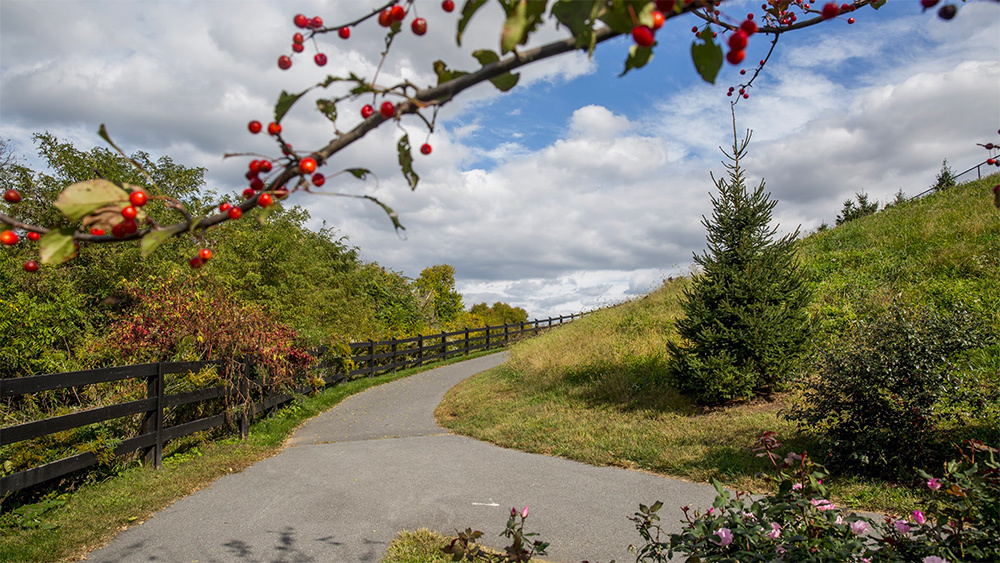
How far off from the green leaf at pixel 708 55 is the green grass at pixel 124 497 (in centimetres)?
535

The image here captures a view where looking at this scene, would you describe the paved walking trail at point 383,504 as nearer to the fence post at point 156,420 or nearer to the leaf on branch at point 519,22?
the fence post at point 156,420

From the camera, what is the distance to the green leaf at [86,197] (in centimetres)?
85

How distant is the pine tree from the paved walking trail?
2719 millimetres

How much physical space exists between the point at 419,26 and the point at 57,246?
2.72 ft

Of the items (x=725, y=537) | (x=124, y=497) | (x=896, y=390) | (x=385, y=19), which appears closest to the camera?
(x=385, y=19)

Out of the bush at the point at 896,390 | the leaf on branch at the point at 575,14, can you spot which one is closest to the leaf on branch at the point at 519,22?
the leaf on branch at the point at 575,14

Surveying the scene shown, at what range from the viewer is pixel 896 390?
5.16 m

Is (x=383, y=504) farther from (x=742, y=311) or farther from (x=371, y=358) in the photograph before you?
(x=371, y=358)

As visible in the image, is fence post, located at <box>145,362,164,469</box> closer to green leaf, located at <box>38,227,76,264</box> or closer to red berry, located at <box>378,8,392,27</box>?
green leaf, located at <box>38,227,76,264</box>

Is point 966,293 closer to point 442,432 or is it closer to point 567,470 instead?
point 567,470

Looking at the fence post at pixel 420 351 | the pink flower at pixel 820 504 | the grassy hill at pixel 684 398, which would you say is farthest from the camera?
the fence post at pixel 420 351

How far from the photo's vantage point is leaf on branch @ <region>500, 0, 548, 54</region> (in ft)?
2.62

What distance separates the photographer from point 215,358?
7.93m

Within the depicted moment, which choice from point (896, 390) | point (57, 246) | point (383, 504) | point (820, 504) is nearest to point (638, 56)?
point (57, 246)
